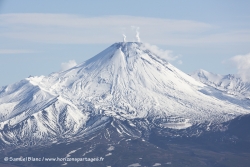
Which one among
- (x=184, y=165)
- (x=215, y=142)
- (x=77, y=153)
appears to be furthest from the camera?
(x=215, y=142)

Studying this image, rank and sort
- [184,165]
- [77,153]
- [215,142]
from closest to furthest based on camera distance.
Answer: [184,165] < [77,153] < [215,142]

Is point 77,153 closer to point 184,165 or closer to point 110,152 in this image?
point 110,152

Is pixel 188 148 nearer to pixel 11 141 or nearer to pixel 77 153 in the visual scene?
pixel 77 153

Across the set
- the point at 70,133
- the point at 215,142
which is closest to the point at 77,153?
the point at 70,133

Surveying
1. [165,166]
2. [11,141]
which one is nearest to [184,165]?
[165,166]

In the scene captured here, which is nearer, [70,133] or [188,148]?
[188,148]

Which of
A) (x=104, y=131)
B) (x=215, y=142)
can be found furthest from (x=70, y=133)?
(x=215, y=142)

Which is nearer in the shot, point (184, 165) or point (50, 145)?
point (184, 165)

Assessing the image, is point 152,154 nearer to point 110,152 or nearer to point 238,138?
point 110,152
